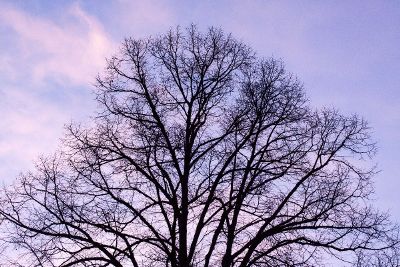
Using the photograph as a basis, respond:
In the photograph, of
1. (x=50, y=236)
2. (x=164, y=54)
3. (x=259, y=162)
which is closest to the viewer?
(x=50, y=236)

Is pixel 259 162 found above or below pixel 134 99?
below

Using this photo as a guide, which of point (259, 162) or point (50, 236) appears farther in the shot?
point (259, 162)

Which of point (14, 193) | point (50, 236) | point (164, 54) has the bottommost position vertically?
point (50, 236)

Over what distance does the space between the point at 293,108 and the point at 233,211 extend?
3873 millimetres

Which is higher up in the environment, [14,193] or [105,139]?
[105,139]

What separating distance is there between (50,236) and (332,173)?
27.7 ft

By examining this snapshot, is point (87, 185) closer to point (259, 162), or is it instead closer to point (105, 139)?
point (105, 139)

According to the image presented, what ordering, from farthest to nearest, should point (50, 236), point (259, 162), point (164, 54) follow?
1. point (164, 54)
2. point (259, 162)
3. point (50, 236)

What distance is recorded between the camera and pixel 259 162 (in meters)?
18.0

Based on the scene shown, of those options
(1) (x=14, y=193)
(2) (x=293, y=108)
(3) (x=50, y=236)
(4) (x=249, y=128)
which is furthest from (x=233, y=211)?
(1) (x=14, y=193)

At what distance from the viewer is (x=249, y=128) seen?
18438mm

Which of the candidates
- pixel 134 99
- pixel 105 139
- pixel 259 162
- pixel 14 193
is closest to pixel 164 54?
pixel 134 99

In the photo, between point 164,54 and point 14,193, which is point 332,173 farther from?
point 14,193

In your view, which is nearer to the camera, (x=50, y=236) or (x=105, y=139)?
(x=50, y=236)
